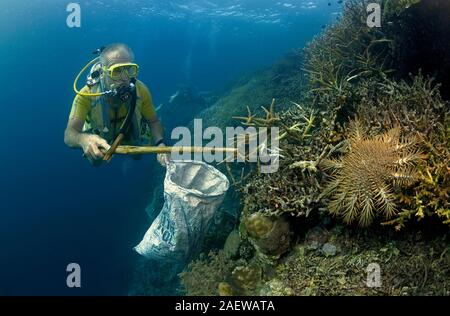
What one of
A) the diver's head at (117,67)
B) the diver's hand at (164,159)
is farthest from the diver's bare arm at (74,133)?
the diver's hand at (164,159)

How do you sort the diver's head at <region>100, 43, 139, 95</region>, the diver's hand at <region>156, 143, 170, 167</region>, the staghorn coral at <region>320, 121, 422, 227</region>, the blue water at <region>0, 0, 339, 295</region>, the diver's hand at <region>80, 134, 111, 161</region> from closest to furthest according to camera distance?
1. the staghorn coral at <region>320, 121, 422, 227</region>
2. the diver's hand at <region>80, 134, 111, 161</region>
3. the diver's head at <region>100, 43, 139, 95</region>
4. the diver's hand at <region>156, 143, 170, 167</region>
5. the blue water at <region>0, 0, 339, 295</region>

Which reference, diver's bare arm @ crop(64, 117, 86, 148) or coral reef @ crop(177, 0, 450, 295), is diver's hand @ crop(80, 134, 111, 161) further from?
coral reef @ crop(177, 0, 450, 295)

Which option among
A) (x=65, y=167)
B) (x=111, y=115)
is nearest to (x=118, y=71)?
(x=111, y=115)

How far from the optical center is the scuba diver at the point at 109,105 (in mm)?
5062

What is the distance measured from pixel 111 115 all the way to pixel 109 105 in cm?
22

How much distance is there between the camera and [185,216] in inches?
193

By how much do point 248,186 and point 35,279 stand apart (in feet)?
51.2

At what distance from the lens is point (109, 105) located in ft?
18.2

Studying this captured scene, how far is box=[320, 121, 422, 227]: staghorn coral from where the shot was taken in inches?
118

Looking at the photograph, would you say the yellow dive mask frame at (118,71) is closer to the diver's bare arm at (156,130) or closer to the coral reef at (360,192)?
the diver's bare arm at (156,130)

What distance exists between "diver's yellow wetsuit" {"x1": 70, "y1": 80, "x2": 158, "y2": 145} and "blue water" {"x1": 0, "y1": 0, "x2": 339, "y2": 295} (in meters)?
8.80

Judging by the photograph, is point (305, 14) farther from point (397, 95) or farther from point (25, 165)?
point (397, 95)

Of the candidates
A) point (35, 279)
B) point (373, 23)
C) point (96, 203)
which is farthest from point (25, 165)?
point (373, 23)

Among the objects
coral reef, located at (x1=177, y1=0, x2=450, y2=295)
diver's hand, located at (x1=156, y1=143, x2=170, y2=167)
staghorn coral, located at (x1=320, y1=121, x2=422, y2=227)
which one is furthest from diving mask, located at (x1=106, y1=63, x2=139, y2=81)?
staghorn coral, located at (x1=320, y1=121, x2=422, y2=227)
